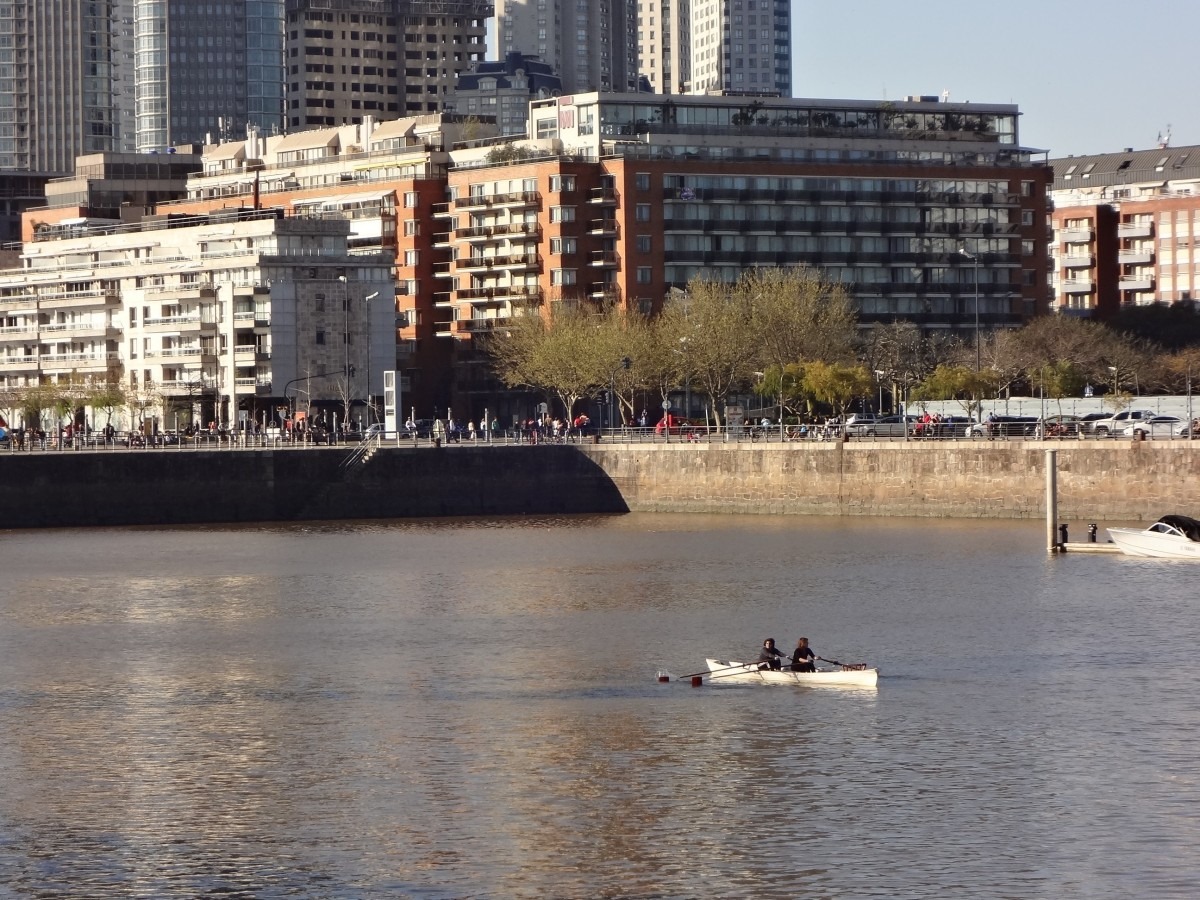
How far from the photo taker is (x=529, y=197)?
7402 inches

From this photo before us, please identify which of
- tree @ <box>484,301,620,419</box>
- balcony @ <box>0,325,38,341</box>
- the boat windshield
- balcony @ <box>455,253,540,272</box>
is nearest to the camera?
the boat windshield

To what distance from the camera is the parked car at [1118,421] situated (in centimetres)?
12219

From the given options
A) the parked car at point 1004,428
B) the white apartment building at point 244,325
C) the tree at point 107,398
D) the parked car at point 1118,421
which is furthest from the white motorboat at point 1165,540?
the tree at point 107,398

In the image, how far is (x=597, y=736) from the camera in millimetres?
52656

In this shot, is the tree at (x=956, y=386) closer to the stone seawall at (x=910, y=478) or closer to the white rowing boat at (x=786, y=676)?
the stone seawall at (x=910, y=478)

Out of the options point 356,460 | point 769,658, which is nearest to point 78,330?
point 356,460

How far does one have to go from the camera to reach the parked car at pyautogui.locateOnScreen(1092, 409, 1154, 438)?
122188 mm

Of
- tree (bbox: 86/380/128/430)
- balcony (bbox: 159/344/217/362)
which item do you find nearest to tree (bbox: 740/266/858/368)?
balcony (bbox: 159/344/217/362)

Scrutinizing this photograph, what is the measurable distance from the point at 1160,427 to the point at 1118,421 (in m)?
6.13

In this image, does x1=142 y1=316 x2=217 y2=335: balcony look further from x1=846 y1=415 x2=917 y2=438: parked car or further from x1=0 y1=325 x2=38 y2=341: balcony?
x1=846 y1=415 x2=917 y2=438: parked car

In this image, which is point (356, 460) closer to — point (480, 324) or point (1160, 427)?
point (1160, 427)

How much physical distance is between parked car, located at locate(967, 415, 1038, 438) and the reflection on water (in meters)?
29.2

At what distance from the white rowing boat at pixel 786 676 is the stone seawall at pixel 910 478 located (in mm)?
49343

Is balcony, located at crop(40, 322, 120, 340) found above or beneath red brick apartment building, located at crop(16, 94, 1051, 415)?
beneath
